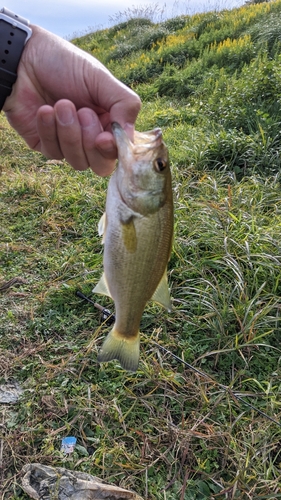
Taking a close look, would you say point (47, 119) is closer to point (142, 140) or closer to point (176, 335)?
point (142, 140)

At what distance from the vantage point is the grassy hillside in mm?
2096

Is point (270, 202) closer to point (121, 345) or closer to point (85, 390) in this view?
point (85, 390)

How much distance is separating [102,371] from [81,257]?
1.18 meters

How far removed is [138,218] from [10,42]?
3.08ft

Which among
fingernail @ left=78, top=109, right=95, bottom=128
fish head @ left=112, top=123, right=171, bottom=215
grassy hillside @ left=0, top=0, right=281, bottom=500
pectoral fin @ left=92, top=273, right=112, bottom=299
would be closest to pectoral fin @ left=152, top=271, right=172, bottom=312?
pectoral fin @ left=92, top=273, right=112, bottom=299

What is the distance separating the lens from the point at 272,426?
2.18 metres

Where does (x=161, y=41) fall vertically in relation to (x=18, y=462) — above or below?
above

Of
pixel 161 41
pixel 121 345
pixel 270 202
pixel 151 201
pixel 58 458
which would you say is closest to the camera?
pixel 151 201

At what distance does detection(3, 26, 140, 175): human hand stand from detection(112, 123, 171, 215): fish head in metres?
0.13

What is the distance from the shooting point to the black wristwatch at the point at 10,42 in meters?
1.62

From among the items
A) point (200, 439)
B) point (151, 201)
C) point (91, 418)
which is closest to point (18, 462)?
point (91, 418)

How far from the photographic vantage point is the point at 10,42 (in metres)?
1.64

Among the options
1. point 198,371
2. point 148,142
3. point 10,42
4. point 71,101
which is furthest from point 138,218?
point 198,371

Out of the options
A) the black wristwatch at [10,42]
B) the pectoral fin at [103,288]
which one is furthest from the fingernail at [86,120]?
the pectoral fin at [103,288]
